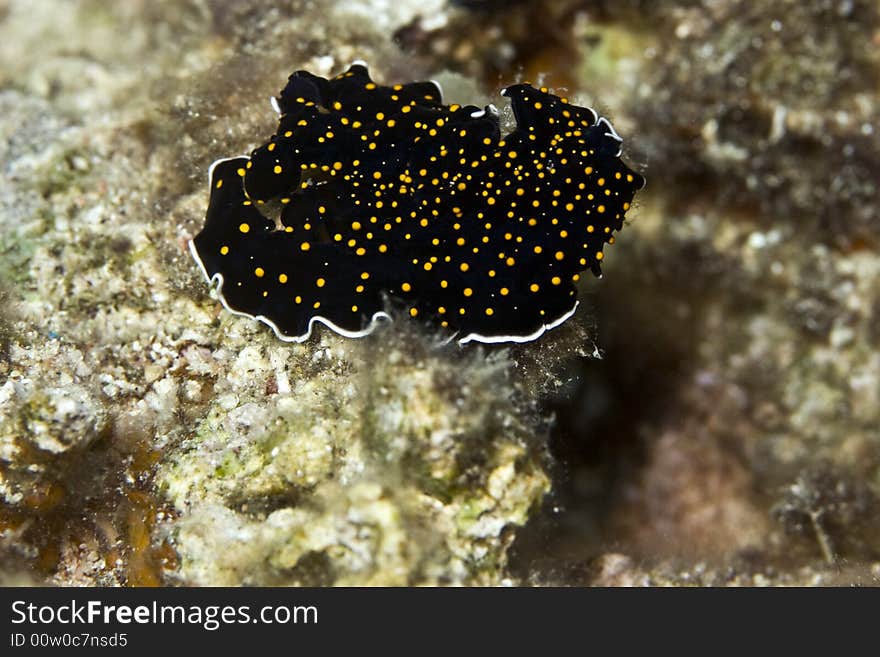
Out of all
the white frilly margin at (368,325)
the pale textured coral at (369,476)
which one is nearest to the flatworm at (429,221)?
the white frilly margin at (368,325)

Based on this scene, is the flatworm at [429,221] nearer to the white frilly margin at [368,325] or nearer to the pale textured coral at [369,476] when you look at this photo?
the white frilly margin at [368,325]

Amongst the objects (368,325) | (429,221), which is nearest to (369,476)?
(368,325)

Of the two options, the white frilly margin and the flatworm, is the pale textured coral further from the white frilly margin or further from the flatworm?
the flatworm

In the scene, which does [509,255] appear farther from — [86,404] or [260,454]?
[86,404]

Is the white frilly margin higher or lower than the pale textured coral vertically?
higher

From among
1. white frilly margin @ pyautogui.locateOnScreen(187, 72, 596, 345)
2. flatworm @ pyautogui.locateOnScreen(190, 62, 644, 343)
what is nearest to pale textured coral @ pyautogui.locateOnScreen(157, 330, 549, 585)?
white frilly margin @ pyautogui.locateOnScreen(187, 72, 596, 345)

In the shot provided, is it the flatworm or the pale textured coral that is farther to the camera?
the flatworm

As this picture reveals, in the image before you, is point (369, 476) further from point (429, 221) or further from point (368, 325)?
point (429, 221)
